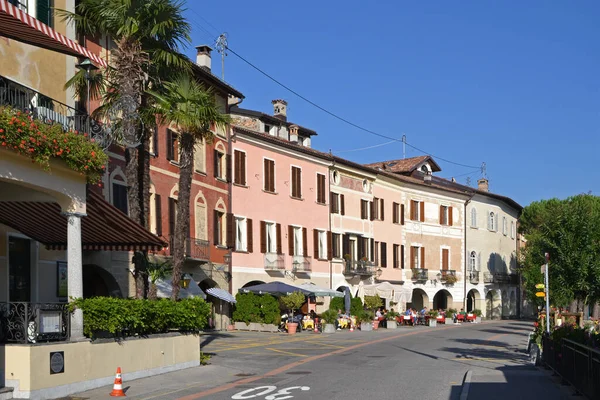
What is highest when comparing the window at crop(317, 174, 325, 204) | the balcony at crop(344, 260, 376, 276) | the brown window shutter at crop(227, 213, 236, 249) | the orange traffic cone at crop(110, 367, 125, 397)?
the window at crop(317, 174, 325, 204)


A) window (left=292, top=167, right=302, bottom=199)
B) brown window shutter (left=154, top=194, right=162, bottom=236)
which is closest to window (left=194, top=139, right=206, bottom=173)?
brown window shutter (left=154, top=194, right=162, bottom=236)

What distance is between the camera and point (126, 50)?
70.5 feet

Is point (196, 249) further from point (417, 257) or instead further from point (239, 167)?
point (417, 257)

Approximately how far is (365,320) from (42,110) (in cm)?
2986

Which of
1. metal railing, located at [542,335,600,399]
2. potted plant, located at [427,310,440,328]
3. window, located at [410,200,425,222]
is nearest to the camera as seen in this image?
metal railing, located at [542,335,600,399]

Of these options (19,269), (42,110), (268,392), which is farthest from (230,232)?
(268,392)

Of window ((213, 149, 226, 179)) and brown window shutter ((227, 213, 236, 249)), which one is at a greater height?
window ((213, 149, 226, 179))

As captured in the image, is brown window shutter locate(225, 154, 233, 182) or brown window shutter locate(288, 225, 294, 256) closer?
brown window shutter locate(225, 154, 233, 182)

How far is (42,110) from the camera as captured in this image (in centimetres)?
1725

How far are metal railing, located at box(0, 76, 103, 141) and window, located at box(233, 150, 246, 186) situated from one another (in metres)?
20.7

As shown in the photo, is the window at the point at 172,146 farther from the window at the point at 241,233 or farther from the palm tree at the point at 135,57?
the palm tree at the point at 135,57

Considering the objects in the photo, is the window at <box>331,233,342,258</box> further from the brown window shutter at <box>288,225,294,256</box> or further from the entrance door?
the entrance door

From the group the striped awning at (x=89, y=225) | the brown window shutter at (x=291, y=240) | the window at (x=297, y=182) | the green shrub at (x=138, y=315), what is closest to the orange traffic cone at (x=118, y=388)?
the green shrub at (x=138, y=315)

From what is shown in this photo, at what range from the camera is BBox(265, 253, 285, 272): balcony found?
137ft
